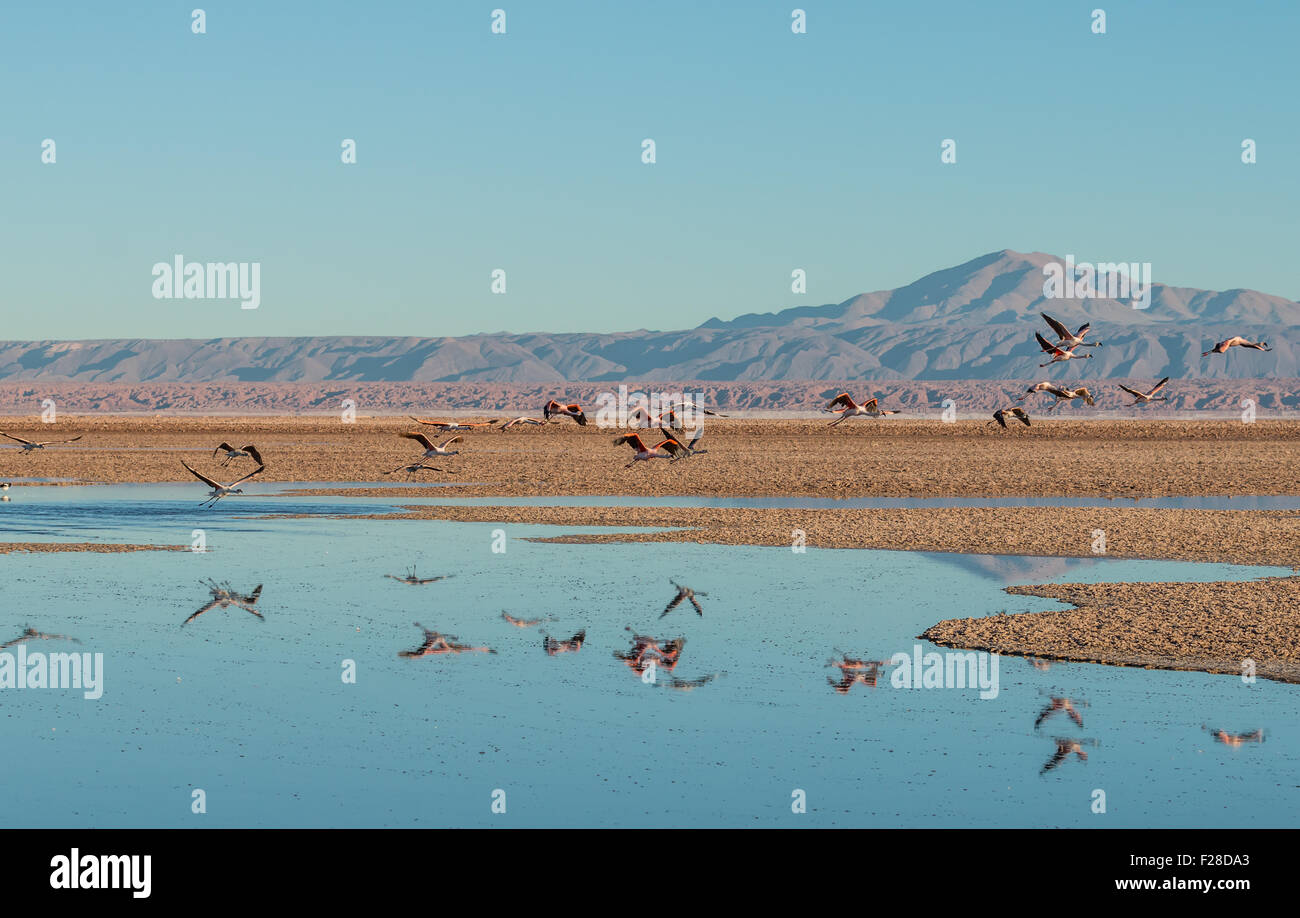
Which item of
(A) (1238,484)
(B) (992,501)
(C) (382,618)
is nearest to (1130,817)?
(C) (382,618)

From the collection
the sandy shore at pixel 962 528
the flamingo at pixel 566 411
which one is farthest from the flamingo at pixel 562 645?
the sandy shore at pixel 962 528

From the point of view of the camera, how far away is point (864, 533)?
3192 centimetres

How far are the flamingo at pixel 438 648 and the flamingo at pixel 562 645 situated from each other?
2.33 feet

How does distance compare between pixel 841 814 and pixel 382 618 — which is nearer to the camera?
pixel 841 814

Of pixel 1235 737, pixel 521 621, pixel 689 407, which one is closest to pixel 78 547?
Answer: pixel 521 621

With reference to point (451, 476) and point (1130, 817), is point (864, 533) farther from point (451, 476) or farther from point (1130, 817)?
point (451, 476)

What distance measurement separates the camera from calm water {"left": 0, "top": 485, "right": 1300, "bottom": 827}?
447 inches

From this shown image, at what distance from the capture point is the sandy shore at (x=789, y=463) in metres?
47.4

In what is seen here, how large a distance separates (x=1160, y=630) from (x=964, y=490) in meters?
27.4

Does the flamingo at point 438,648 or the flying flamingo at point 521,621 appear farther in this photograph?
the flying flamingo at point 521,621

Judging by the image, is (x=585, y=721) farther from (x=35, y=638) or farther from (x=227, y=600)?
(x=227, y=600)

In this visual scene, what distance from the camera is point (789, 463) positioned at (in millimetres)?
60781

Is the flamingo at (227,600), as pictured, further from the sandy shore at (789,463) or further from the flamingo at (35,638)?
the sandy shore at (789,463)
